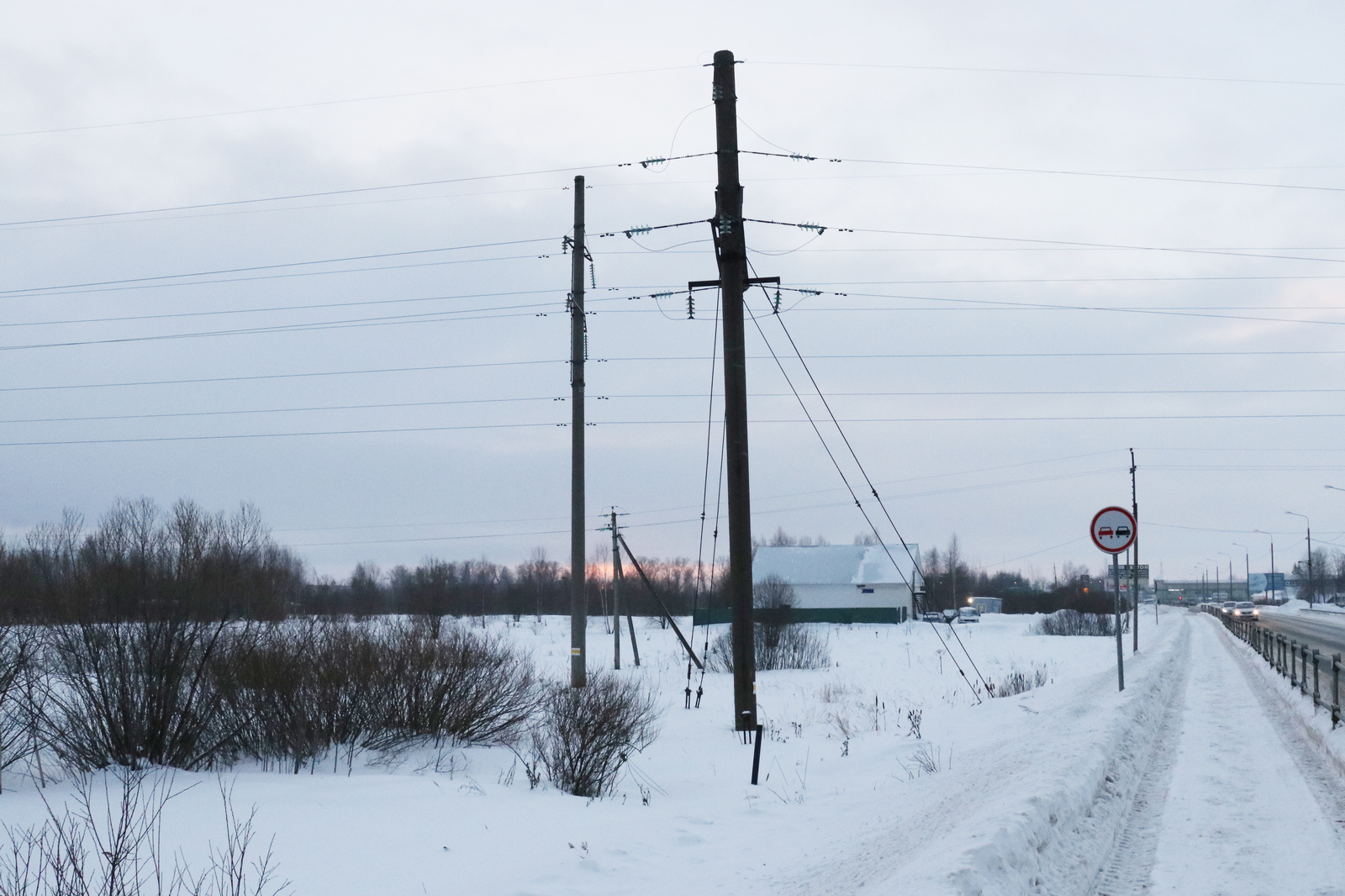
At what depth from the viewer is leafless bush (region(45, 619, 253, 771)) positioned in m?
9.85

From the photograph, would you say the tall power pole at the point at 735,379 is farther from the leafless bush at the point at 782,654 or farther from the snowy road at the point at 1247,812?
the leafless bush at the point at 782,654

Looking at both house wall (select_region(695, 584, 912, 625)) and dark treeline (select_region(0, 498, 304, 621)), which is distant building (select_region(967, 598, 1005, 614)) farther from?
dark treeline (select_region(0, 498, 304, 621))

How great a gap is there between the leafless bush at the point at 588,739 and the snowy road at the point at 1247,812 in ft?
15.5

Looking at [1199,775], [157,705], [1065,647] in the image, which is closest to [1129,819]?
[1199,775]

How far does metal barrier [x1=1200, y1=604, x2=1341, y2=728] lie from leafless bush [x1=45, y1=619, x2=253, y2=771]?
12.8 metres

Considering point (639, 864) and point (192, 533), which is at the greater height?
point (192, 533)

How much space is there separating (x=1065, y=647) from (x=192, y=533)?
38133 millimetres

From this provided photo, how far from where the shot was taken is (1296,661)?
21.5 metres

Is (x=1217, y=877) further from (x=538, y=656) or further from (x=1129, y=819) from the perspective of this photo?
(x=538, y=656)

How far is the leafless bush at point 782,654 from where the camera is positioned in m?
30.5

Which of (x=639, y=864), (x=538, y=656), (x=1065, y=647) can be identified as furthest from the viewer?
(x=1065, y=647)

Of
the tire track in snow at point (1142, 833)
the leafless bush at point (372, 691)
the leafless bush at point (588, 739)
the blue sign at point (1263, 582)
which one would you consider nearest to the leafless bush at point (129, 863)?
the leafless bush at point (372, 691)

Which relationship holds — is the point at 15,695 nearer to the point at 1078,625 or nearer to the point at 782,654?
the point at 782,654

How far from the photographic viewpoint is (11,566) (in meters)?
10.7
